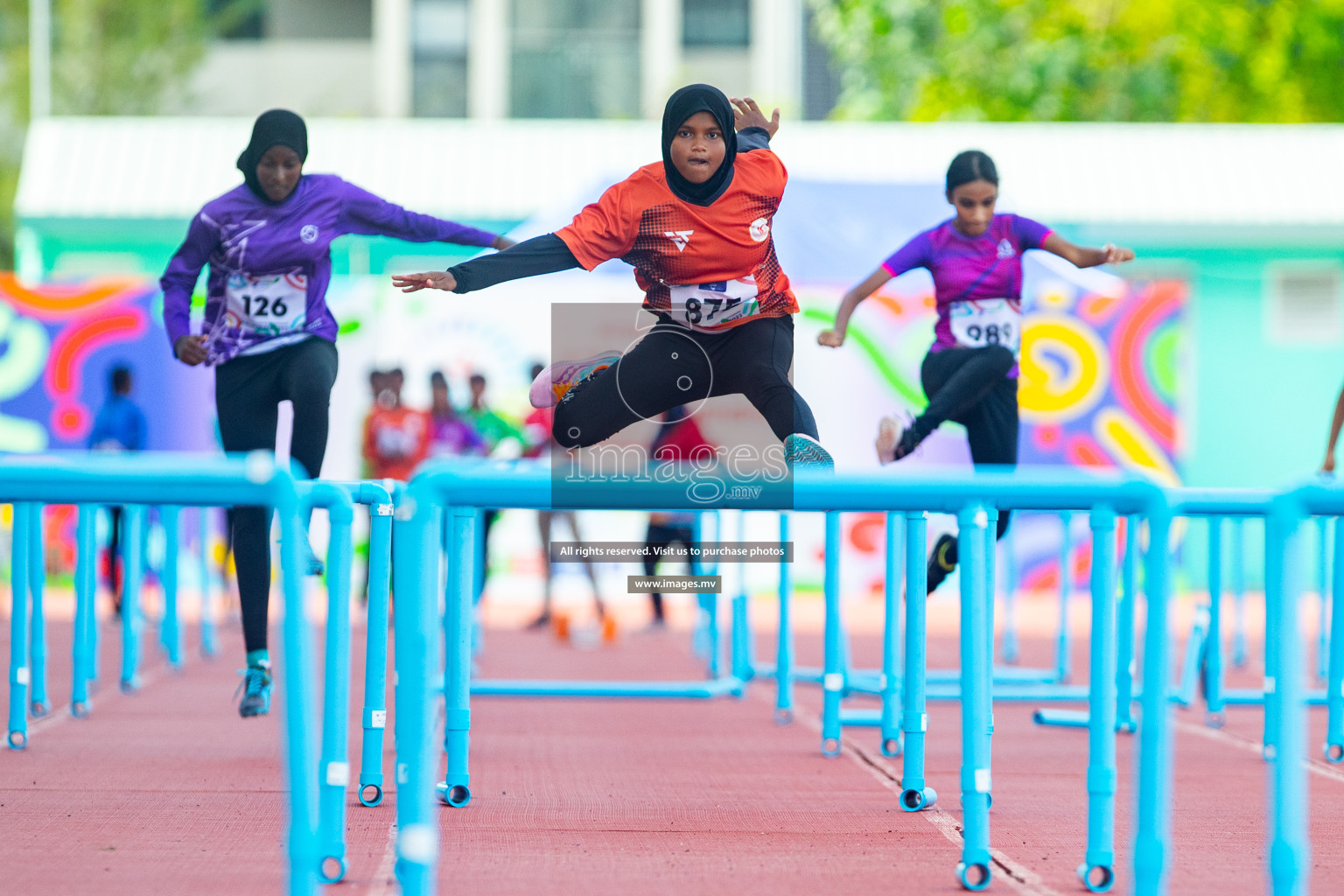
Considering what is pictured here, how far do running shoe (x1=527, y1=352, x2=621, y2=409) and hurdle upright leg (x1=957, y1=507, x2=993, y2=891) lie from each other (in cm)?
164

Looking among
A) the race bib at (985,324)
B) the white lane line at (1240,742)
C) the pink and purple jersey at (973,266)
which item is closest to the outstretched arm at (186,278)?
the pink and purple jersey at (973,266)

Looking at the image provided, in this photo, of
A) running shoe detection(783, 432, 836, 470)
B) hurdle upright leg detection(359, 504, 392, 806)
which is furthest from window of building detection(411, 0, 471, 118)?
running shoe detection(783, 432, 836, 470)

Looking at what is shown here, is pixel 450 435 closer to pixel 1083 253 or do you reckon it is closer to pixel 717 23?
pixel 1083 253

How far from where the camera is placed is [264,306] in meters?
5.44

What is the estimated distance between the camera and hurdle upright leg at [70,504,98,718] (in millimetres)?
5883

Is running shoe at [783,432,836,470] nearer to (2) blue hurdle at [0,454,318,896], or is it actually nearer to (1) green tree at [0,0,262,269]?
(2) blue hurdle at [0,454,318,896]

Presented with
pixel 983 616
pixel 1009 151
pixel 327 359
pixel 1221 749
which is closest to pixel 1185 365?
pixel 1009 151

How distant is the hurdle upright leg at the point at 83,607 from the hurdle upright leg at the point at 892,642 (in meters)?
2.92

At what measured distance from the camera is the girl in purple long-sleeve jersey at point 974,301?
6.04 metres

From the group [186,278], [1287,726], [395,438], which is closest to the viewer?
[1287,726]

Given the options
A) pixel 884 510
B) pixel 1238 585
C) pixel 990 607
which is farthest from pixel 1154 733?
pixel 1238 585

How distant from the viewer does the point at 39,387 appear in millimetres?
14586

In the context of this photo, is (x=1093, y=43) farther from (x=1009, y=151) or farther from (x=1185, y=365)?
(x=1185, y=365)

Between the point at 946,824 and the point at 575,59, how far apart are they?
3263 centimetres
